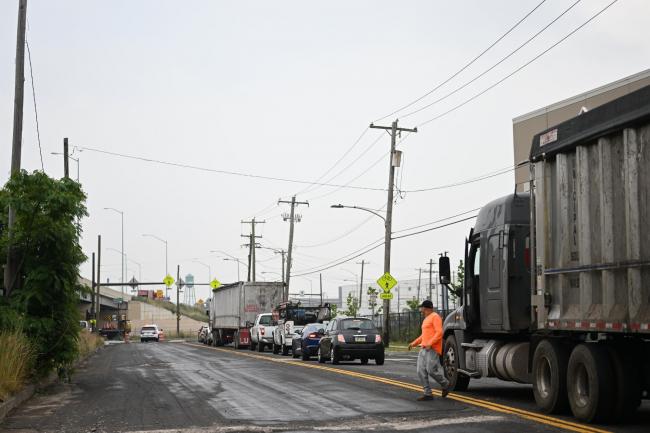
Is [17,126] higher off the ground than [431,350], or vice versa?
[17,126]

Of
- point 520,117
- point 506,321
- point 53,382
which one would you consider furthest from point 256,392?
point 520,117

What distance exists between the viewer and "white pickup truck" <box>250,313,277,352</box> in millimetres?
43531

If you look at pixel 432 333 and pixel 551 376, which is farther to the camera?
pixel 432 333

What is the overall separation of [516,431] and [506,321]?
376cm

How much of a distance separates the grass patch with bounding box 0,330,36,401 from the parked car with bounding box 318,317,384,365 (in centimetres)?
1132

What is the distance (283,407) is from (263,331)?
3015 cm

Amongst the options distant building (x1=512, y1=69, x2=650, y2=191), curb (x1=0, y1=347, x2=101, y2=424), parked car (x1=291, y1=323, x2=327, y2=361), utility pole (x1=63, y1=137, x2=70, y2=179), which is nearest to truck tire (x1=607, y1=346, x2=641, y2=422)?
curb (x1=0, y1=347, x2=101, y2=424)

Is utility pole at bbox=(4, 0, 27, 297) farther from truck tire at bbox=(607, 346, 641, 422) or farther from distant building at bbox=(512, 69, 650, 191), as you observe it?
distant building at bbox=(512, 69, 650, 191)

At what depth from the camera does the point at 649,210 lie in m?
9.65

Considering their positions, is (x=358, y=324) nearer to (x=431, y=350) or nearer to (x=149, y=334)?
(x=431, y=350)

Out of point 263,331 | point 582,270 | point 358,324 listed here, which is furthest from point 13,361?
point 263,331

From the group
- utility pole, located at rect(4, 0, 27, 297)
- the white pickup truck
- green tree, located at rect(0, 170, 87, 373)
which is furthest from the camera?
the white pickup truck

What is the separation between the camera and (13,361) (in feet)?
52.1

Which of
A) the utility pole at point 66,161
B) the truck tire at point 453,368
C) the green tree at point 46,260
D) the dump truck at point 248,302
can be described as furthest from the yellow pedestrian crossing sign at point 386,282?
the truck tire at point 453,368
